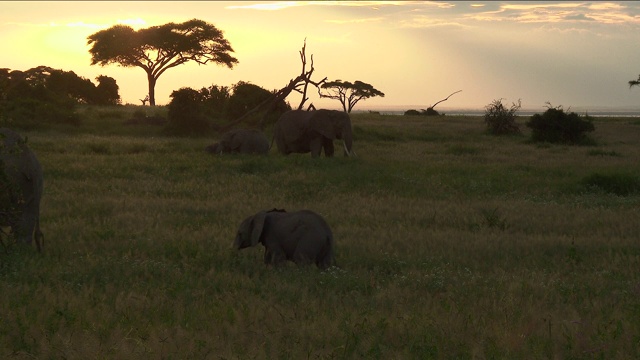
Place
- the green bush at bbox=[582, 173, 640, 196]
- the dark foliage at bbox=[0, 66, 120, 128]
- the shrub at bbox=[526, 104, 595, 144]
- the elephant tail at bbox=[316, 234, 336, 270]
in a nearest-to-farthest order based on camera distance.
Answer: the elephant tail at bbox=[316, 234, 336, 270], the green bush at bbox=[582, 173, 640, 196], the dark foliage at bbox=[0, 66, 120, 128], the shrub at bbox=[526, 104, 595, 144]

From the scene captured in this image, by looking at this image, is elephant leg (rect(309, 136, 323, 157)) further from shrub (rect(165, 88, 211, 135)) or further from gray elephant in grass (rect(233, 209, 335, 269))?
gray elephant in grass (rect(233, 209, 335, 269))

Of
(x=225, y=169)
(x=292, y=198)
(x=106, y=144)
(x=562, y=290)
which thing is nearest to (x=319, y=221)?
(x=562, y=290)

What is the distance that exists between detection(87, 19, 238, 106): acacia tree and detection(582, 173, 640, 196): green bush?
4285 cm

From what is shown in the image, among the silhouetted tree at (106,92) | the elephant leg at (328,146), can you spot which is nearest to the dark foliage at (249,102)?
the elephant leg at (328,146)

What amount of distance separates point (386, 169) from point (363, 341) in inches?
520

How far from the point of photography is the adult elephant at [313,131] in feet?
71.7

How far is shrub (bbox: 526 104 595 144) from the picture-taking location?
33.2 metres

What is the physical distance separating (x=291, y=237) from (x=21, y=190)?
3221mm

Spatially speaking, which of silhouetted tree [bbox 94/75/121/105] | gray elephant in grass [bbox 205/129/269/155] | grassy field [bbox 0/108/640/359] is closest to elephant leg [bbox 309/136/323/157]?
gray elephant in grass [bbox 205/129/269/155]

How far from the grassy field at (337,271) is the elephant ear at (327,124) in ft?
10.3

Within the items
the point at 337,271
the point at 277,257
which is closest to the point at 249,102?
the point at 277,257

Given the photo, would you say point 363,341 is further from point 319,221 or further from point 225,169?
point 225,169

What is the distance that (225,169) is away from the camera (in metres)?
18.9

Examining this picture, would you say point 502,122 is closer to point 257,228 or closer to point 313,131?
point 313,131
